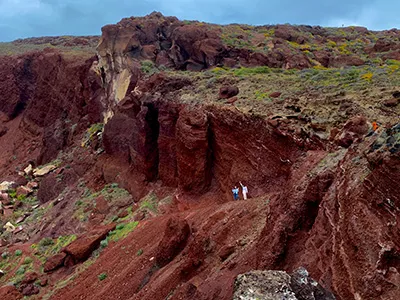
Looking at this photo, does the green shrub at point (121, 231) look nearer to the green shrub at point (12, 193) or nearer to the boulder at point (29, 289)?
the boulder at point (29, 289)

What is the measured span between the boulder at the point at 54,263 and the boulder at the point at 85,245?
10.0 inches

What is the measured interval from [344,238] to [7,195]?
83.2 ft

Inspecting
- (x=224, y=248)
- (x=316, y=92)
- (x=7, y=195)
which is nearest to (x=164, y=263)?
(x=224, y=248)

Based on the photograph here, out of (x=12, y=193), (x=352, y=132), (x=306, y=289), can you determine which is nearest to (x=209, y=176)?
(x=352, y=132)

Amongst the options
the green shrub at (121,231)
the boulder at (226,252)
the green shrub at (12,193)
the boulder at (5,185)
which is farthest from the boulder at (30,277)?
the boulder at (5,185)

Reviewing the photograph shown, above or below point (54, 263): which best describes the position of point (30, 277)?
below

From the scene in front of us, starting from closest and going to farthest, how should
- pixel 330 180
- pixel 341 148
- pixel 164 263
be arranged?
pixel 330 180 → pixel 341 148 → pixel 164 263

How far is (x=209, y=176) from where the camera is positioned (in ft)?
49.9

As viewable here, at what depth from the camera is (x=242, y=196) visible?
12.6 metres

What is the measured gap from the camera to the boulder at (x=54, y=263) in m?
14.3

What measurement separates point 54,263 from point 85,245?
4.65 ft

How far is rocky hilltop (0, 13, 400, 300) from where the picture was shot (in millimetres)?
4848

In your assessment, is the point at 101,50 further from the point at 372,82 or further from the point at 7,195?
the point at 372,82

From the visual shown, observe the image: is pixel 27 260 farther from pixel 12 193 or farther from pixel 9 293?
pixel 12 193
